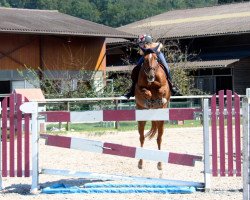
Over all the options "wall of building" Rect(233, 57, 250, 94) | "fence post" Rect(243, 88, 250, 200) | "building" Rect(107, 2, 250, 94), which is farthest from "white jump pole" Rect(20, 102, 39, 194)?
"wall of building" Rect(233, 57, 250, 94)

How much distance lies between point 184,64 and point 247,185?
104 ft

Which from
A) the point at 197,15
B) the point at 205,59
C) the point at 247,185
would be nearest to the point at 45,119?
the point at 247,185

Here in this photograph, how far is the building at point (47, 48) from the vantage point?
35.5 meters

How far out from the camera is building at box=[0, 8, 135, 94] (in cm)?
3550

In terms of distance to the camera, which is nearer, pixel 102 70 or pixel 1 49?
pixel 1 49

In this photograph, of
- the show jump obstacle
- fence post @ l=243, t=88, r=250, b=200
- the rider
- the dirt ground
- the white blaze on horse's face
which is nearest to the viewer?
fence post @ l=243, t=88, r=250, b=200

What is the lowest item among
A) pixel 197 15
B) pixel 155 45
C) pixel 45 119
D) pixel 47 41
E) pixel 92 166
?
pixel 92 166

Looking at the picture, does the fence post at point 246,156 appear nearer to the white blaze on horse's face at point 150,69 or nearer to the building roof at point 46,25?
the white blaze on horse's face at point 150,69

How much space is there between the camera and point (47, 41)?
37875mm

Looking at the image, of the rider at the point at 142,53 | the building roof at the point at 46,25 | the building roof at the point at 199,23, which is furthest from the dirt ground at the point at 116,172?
the building roof at the point at 199,23

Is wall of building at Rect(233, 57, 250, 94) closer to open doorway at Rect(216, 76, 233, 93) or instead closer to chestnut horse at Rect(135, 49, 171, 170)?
open doorway at Rect(216, 76, 233, 93)

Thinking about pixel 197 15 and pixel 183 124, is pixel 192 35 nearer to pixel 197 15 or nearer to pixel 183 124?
pixel 197 15

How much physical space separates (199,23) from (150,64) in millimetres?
39904

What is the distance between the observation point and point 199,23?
50719mm
